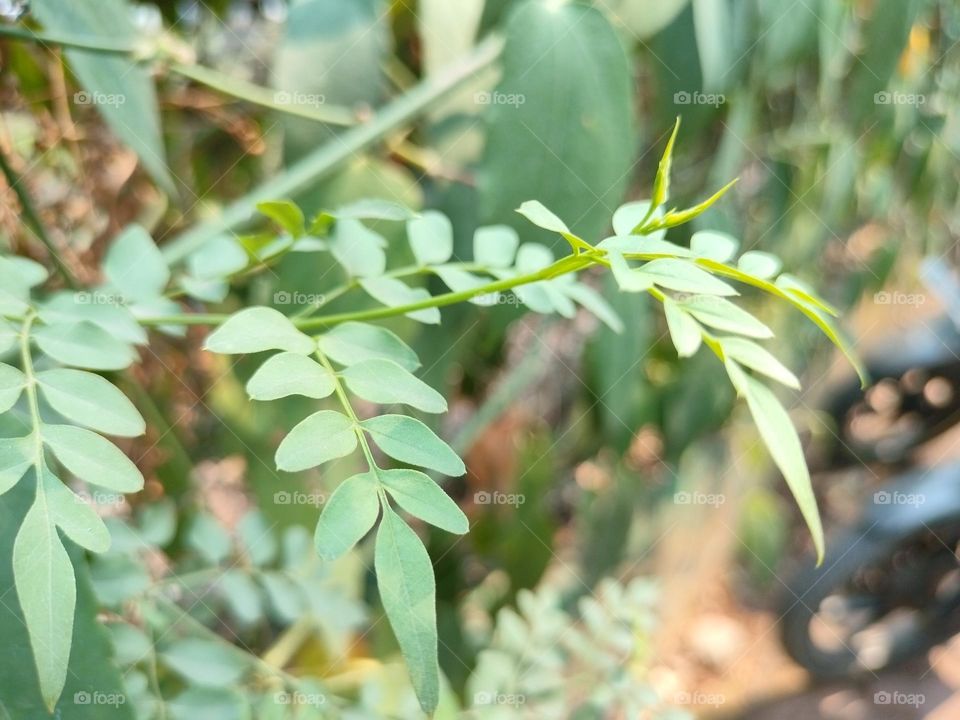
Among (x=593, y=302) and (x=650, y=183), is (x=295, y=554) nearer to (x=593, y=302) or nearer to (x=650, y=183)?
(x=593, y=302)

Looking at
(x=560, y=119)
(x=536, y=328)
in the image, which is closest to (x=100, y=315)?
(x=560, y=119)

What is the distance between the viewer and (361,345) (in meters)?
0.25

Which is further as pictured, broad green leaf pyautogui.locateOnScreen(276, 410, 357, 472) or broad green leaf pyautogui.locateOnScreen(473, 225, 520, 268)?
broad green leaf pyautogui.locateOnScreen(473, 225, 520, 268)

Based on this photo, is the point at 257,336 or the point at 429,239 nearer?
the point at 257,336

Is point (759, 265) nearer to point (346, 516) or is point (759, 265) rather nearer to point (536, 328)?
point (346, 516)

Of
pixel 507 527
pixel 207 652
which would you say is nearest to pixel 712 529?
pixel 507 527

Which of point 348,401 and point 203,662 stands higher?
point 348,401

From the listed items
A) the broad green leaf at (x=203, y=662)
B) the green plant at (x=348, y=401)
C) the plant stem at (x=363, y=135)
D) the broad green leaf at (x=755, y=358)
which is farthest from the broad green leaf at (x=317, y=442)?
the plant stem at (x=363, y=135)

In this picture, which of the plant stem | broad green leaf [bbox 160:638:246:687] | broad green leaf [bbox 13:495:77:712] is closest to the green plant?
broad green leaf [bbox 13:495:77:712]

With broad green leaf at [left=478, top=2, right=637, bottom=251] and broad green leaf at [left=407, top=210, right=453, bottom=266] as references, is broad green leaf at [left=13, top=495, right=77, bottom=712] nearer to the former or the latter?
broad green leaf at [left=407, top=210, right=453, bottom=266]

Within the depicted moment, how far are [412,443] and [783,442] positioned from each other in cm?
9

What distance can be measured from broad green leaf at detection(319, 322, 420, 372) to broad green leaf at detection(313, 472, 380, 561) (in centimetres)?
4

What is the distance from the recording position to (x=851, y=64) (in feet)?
2.63

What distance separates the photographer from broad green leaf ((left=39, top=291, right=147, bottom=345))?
0.26m
